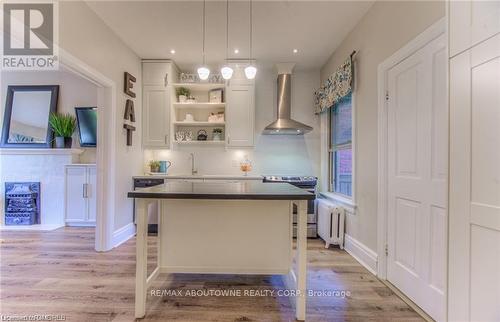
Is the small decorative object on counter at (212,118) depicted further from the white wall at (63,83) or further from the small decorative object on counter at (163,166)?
the white wall at (63,83)

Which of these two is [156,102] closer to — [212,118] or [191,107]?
[191,107]

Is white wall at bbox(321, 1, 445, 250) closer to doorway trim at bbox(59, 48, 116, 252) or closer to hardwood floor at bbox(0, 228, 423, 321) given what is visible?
hardwood floor at bbox(0, 228, 423, 321)

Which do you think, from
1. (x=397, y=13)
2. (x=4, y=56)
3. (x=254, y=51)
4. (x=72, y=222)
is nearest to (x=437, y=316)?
(x=397, y=13)

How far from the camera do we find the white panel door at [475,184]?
1111 millimetres

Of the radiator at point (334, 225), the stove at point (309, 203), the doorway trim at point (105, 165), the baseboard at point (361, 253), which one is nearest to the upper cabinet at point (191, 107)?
the stove at point (309, 203)

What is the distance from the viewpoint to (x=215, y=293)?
2156 mm

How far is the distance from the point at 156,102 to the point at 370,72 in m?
3.29

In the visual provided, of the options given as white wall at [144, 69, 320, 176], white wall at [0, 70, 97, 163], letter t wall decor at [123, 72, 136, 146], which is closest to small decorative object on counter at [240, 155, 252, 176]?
white wall at [144, 69, 320, 176]

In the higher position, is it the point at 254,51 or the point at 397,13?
the point at 254,51

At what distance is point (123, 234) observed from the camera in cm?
355

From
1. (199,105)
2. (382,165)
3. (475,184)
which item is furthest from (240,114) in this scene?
(475,184)

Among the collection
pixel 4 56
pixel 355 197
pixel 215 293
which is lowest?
pixel 215 293

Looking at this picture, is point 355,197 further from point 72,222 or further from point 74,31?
point 72,222

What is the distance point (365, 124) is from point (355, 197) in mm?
893
